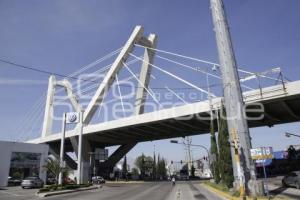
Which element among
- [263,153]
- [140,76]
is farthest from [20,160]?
[263,153]

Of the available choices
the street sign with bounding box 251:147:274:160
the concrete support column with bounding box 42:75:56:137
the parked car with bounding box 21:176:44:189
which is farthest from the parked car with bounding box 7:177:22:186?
the street sign with bounding box 251:147:274:160

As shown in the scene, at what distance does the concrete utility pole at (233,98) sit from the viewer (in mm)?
22156

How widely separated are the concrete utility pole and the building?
35.7 metres

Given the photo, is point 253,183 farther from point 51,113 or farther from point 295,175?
point 51,113

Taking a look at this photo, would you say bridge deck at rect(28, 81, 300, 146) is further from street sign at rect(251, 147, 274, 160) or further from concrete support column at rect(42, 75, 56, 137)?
street sign at rect(251, 147, 274, 160)

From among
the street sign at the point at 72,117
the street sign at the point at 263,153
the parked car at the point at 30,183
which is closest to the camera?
the street sign at the point at 263,153

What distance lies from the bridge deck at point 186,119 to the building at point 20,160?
39.9 feet

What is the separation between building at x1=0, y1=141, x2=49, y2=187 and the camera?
4816 cm

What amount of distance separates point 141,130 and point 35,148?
20312 millimetres

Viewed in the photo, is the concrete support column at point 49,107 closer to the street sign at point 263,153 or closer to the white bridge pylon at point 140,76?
the white bridge pylon at point 140,76

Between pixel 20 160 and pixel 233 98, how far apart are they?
126 feet

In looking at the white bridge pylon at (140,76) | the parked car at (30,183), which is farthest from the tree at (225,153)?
the white bridge pylon at (140,76)

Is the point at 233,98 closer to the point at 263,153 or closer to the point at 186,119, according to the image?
the point at 263,153

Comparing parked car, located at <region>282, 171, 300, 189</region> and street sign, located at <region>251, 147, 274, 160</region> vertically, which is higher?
street sign, located at <region>251, 147, 274, 160</region>
